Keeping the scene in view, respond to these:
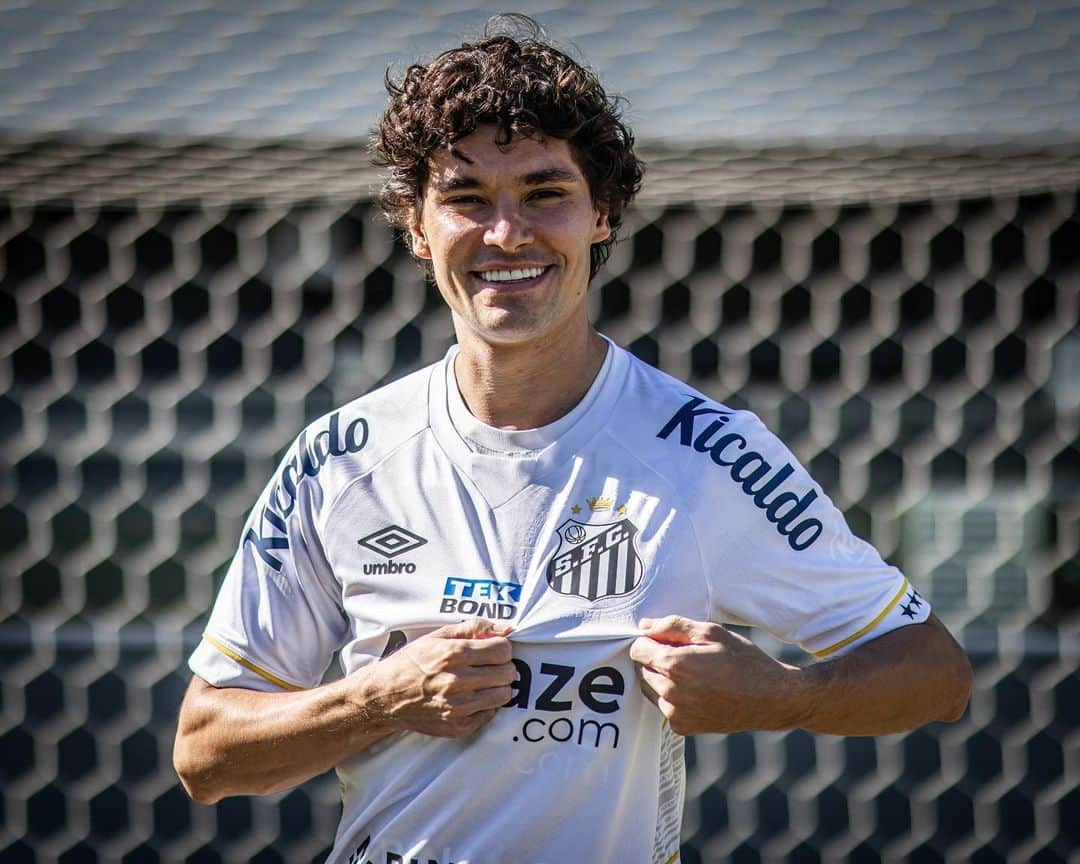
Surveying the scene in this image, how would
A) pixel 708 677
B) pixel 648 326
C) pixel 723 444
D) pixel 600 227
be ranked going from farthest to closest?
1. pixel 648 326
2. pixel 600 227
3. pixel 723 444
4. pixel 708 677

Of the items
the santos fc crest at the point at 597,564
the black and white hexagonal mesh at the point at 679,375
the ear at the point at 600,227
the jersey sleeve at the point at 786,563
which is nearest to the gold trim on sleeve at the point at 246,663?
the santos fc crest at the point at 597,564

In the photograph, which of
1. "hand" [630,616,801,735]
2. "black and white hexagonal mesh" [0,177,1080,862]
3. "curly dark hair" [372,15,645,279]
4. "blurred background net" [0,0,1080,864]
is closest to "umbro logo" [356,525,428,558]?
"hand" [630,616,801,735]

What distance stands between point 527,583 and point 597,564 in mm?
60

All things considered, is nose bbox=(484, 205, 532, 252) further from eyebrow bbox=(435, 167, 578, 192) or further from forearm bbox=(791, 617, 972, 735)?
forearm bbox=(791, 617, 972, 735)

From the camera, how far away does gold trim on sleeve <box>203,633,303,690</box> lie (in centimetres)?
106

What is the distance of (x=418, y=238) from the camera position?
1164 mm

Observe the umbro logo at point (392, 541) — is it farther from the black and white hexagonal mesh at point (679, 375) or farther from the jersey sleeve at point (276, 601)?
the black and white hexagonal mesh at point (679, 375)

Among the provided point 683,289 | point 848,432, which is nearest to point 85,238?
point 683,289

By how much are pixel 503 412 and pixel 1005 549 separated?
2472mm

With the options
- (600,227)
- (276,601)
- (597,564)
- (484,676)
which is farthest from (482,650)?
(600,227)

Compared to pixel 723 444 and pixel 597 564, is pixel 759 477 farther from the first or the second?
pixel 597 564

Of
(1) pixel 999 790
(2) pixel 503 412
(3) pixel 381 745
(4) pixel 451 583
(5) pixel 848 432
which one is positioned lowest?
(1) pixel 999 790

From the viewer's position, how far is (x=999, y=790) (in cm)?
258

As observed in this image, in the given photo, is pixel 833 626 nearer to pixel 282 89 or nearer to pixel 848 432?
pixel 282 89
